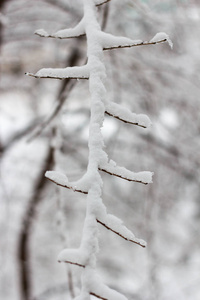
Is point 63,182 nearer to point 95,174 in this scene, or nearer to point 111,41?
point 95,174

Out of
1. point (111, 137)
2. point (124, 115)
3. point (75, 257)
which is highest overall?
point (111, 137)

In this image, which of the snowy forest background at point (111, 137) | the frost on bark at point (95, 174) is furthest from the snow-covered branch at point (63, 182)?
the snowy forest background at point (111, 137)

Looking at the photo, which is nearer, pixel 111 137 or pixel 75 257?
pixel 75 257

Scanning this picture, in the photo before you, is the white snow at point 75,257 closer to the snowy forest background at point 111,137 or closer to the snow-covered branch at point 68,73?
the snow-covered branch at point 68,73

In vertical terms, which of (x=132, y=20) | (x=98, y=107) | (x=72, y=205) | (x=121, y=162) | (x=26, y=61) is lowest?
(x=98, y=107)

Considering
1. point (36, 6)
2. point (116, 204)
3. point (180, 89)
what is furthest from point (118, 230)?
point (116, 204)

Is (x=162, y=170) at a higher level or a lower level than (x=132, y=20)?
lower

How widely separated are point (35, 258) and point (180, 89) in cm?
208

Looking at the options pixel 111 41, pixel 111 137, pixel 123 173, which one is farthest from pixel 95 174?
pixel 111 137

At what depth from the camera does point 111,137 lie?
1.66 meters

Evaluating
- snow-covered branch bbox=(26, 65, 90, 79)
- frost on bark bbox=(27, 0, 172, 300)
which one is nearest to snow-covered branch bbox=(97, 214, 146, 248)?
frost on bark bbox=(27, 0, 172, 300)

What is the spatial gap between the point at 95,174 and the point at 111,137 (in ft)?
4.35

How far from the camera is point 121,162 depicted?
2.43 metres

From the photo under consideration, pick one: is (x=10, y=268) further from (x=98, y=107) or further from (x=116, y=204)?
(x=98, y=107)
